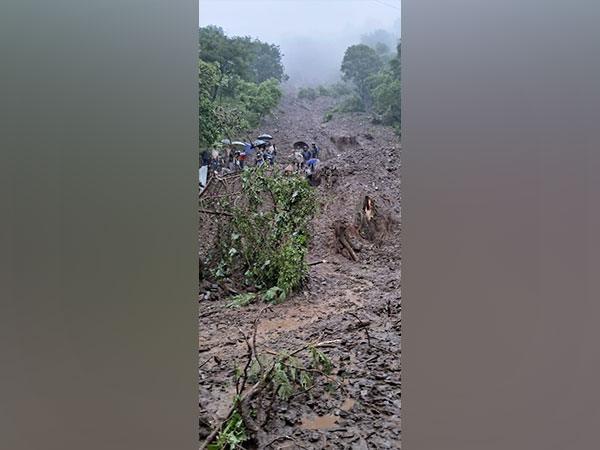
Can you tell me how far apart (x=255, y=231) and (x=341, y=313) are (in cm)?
118

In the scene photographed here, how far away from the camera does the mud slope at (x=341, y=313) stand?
2.44 metres

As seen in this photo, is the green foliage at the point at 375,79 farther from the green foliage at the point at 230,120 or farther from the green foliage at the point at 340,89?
the green foliage at the point at 230,120

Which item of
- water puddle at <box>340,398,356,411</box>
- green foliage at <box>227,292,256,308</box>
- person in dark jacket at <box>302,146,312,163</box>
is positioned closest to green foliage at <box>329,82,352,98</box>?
person in dark jacket at <box>302,146,312,163</box>

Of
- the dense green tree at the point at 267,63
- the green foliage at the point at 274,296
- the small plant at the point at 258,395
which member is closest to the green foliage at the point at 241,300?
the green foliage at the point at 274,296

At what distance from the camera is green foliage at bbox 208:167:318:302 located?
3.70 metres

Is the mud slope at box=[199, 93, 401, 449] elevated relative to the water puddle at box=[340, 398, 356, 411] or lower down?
elevated

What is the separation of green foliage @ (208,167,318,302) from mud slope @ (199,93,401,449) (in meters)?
0.24

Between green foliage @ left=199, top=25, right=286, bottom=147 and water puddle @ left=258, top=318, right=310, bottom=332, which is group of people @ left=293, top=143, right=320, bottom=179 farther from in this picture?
water puddle @ left=258, top=318, right=310, bottom=332
